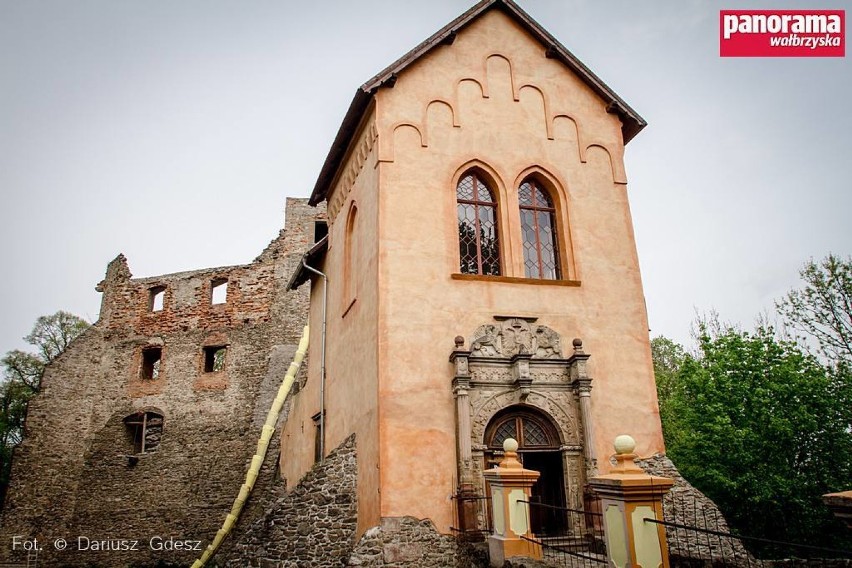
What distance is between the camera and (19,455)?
23.2 metres

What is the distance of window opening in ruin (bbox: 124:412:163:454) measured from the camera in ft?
79.8

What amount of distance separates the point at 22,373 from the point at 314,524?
2956 centimetres

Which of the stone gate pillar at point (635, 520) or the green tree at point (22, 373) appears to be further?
the green tree at point (22, 373)

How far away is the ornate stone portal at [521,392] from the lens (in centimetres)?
1014

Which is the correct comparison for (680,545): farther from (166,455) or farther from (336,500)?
(166,455)

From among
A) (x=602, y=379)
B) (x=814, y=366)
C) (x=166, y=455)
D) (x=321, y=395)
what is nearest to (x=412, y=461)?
(x=602, y=379)

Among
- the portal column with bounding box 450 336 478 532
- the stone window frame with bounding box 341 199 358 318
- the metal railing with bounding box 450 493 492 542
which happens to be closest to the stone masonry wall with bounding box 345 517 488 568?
the metal railing with bounding box 450 493 492 542

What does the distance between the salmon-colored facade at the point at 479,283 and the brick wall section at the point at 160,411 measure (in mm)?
10991

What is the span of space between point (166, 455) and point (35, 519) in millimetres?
4948

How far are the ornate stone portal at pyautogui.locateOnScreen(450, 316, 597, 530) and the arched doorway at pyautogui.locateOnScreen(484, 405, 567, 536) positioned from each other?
1.1 inches

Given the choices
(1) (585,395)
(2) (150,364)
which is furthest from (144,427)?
(1) (585,395)

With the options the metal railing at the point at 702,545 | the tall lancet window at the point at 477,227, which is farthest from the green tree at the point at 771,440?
the tall lancet window at the point at 477,227

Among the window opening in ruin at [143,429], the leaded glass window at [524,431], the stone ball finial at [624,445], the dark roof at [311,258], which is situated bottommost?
the stone ball finial at [624,445]

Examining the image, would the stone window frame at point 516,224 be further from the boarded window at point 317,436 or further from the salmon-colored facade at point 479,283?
the boarded window at point 317,436
